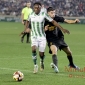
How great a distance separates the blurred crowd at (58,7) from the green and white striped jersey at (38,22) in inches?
1648

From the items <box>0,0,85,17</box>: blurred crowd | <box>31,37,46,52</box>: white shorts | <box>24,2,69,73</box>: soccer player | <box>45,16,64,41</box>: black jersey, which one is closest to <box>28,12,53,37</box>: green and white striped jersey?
<box>24,2,69,73</box>: soccer player

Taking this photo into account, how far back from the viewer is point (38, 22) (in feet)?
43.0

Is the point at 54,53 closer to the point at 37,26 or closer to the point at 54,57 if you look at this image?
the point at 54,57

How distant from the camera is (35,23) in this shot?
13.1 meters

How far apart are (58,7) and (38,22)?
44745 mm

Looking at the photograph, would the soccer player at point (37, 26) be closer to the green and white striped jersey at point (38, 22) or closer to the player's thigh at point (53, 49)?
the green and white striped jersey at point (38, 22)

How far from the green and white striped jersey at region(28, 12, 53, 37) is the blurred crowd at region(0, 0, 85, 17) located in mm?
41872

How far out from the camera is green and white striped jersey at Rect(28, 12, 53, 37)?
515 inches

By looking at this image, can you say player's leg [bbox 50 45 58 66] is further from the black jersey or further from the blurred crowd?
the blurred crowd

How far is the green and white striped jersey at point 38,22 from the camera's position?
515 inches

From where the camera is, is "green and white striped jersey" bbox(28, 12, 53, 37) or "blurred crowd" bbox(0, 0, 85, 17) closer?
"green and white striped jersey" bbox(28, 12, 53, 37)

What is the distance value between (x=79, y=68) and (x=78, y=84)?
10.9 ft

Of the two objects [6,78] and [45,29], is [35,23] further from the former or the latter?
[6,78]

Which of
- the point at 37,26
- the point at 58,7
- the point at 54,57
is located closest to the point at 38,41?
the point at 37,26
